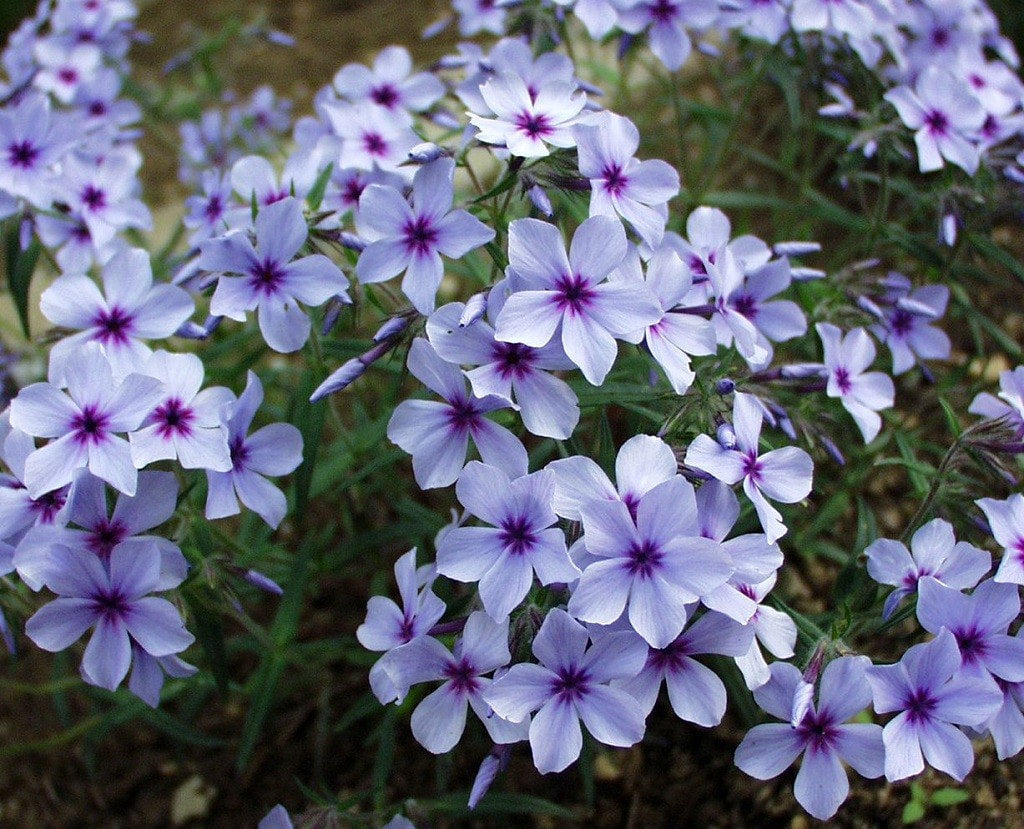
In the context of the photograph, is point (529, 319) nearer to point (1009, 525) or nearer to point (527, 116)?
point (527, 116)

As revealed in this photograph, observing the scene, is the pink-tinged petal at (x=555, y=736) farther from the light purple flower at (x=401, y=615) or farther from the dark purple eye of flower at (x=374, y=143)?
the dark purple eye of flower at (x=374, y=143)

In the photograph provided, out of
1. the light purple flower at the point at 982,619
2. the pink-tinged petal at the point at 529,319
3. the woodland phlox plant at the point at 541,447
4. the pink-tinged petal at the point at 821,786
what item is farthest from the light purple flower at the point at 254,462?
the light purple flower at the point at 982,619

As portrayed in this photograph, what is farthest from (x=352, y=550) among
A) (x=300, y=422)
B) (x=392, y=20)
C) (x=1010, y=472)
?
(x=392, y=20)

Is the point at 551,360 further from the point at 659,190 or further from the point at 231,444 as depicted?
the point at 231,444

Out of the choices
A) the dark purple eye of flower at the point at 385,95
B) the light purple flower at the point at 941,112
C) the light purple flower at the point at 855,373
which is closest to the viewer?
the light purple flower at the point at 855,373

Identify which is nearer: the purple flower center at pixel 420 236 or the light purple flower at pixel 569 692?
the light purple flower at pixel 569 692

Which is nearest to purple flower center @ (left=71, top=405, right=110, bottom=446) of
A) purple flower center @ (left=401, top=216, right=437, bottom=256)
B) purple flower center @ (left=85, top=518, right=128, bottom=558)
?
purple flower center @ (left=85, top=518, right=128, bottom=558)

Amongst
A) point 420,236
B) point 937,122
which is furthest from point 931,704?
point 937,122
